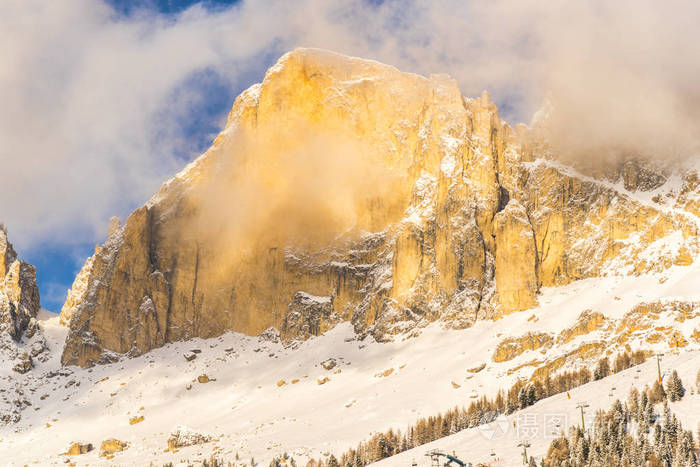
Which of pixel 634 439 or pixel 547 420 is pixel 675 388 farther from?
pixel 547 420

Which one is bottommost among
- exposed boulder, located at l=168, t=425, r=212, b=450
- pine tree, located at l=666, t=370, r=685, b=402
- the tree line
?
the tree line

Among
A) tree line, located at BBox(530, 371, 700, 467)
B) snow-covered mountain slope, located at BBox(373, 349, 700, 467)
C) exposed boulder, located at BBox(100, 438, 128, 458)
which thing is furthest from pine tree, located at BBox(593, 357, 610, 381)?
exposed boulder, located at BBox(100, 438, 128, 458)

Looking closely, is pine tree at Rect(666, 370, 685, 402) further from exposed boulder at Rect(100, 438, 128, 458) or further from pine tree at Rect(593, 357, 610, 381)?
exposed boulder at Rect(100, 438, 128, 458)

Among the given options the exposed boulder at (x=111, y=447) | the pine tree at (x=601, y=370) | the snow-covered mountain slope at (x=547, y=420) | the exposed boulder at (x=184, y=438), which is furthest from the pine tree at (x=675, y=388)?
the exposed boulder at (x=111, y=447)

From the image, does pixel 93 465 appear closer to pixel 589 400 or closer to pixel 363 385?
pixel 363 385

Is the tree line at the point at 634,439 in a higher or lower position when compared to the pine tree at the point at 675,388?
lower

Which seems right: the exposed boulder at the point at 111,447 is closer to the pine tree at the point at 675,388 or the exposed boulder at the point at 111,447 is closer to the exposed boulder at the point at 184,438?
the exposed boulder at the point at 184,438

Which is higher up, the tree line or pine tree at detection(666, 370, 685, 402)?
pine tree at detection(666, 370, 685, 402)

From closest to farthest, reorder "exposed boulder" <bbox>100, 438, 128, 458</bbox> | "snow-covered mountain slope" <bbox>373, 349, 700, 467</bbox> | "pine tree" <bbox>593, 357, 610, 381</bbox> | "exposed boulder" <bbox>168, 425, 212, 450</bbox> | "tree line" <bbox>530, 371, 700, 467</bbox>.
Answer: "tree line" <bbox>530, 371, 700, 467</bbox> → "snow-covered mountain slope" <bbox>373, 349, 700, 467</bbox> → "pine tree" <bbox>593, 357, 610, 381</bbox> → "exposed boulder" <bbox>168, 425, 212, 450</bbox> → "exposed boulder" <bbox>100, 438, 128, 458</bbox>

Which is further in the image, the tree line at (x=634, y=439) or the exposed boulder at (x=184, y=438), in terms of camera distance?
the exposed boulder at (x=184, y=438)

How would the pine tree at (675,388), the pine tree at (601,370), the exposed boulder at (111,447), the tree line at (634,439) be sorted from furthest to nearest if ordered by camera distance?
1. the exposed boulder at (111,447)
2. the pine tree at (601,370)
3. the pine tree at (675,388)
4. the tree line at (634,439)

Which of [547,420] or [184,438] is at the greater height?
[184,438]

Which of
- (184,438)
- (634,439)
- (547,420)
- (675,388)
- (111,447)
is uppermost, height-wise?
(111,447)

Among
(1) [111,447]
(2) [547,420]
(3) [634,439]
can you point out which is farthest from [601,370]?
(1) [111,447]
